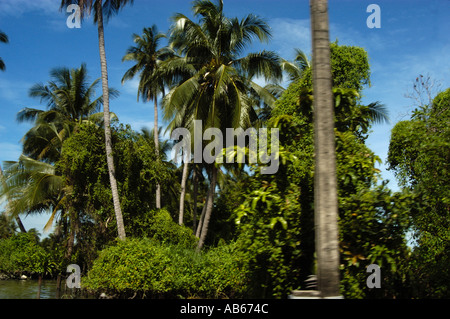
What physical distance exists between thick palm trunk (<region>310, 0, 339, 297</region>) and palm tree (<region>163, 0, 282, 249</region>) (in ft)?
37.3

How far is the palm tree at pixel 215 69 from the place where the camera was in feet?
56.2

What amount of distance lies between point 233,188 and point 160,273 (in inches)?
134

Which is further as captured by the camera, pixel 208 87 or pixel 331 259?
pixel 208 87

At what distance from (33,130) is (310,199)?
24.1m

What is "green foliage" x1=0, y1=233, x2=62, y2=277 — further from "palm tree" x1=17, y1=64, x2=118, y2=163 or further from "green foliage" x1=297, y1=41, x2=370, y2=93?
"green foliage" x1=297, y1=41, x2=370, y2=93

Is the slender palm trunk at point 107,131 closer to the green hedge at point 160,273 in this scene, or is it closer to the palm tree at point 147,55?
the green hedge at point 160,273

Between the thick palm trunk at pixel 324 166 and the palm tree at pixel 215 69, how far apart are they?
11.4 metres

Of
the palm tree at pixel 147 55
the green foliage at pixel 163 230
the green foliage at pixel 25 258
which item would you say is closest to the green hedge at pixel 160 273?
the green foliage at pixel 163 230

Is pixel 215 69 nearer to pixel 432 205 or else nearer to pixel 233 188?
pixel 233 188

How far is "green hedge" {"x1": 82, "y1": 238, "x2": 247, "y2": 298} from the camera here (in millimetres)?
A: 12852

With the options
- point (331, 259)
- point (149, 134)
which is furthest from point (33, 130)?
point (331, 259)

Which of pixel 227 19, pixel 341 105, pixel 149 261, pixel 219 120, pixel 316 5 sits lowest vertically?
pixel 149 261
